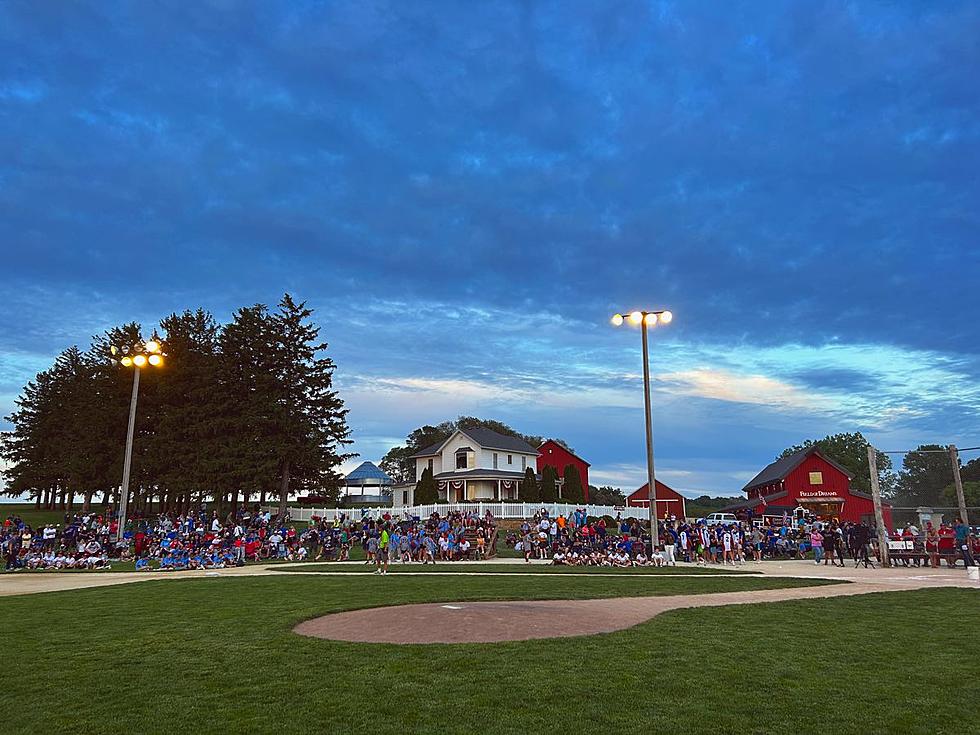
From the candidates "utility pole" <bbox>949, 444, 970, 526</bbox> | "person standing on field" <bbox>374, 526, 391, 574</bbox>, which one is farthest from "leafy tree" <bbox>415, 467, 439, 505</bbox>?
"utility pole" <bbox>949, 444, 970, 526</bbox>

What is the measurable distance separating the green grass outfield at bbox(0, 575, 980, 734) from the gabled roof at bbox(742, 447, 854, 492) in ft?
179

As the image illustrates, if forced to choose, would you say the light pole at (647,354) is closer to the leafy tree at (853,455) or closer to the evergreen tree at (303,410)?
the evergreen tree at (303,410)

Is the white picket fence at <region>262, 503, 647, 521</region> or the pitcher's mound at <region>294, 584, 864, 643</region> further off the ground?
the white picket fence at <region>262, 503, 647, 521</region>

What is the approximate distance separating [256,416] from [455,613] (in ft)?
129

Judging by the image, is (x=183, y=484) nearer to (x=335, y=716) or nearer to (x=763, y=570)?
(x=763, y=570)

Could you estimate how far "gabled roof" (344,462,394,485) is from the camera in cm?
7150

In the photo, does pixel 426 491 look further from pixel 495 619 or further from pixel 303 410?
pixel 495 619

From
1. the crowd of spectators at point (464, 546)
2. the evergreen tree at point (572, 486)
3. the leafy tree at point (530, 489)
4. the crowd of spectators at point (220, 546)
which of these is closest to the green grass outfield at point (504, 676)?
the crowd of spectators at point (464, 546)

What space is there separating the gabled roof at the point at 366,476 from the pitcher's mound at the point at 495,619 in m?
58.9

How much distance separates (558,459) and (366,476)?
1997 cm

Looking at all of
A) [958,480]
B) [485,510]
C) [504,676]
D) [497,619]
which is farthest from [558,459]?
[504,676]

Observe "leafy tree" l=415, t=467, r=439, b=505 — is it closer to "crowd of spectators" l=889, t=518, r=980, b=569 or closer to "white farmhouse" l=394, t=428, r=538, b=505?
"white farmhouse" l=394, t=428, r=538, b=505

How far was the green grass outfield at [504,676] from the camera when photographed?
20.0 feet

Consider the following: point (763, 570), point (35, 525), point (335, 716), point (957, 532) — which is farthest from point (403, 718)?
point (35, 525)
